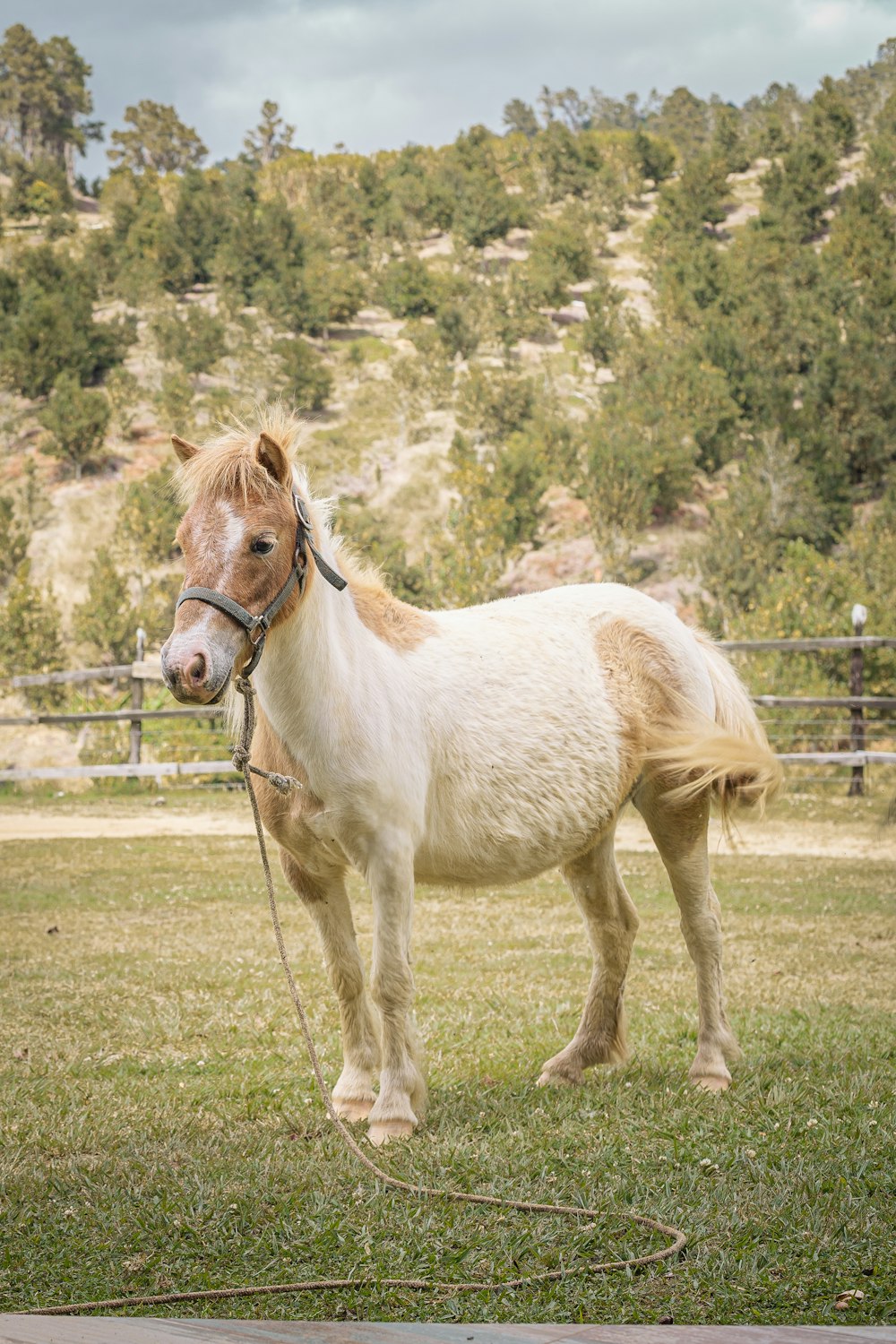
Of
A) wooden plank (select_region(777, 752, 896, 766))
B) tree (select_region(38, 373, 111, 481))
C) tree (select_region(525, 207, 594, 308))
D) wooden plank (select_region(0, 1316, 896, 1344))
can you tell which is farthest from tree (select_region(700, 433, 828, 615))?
tree (select_region(525, 207, 594, 308))

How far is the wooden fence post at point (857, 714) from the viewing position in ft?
46.5

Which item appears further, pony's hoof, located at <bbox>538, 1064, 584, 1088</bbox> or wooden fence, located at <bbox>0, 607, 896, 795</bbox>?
wooden fence, located at <bbox>0, 607, 896, 795</bbox>

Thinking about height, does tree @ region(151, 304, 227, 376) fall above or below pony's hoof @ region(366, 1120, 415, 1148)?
above

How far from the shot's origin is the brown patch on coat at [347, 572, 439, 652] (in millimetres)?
4035

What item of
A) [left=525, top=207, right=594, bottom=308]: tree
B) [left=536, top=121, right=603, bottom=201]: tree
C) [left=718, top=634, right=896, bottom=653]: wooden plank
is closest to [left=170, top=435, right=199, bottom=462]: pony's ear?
[left=718, top=634, right=896, bottom=653]: wooden plank

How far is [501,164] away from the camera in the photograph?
62375 millimetres

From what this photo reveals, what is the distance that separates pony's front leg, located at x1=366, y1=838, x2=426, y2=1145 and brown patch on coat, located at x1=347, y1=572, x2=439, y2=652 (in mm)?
726

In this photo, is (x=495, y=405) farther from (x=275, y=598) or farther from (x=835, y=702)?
(x=275, y=598)

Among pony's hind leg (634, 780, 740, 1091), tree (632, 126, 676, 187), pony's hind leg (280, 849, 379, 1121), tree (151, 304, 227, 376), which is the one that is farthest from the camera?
tree (632, 126, 676, 187)

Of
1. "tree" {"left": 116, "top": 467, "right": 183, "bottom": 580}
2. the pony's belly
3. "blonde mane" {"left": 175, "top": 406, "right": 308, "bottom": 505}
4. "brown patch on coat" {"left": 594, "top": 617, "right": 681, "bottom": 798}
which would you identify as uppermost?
"tree" {"left": 116, "top": 467, "right": 183, "bottom": 580}

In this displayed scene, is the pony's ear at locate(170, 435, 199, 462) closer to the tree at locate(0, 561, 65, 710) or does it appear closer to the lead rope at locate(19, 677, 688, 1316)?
the lead rope at locate(19, 677, 688, 1316)

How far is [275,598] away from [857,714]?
12663 millimetres

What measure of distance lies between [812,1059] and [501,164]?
210 ft

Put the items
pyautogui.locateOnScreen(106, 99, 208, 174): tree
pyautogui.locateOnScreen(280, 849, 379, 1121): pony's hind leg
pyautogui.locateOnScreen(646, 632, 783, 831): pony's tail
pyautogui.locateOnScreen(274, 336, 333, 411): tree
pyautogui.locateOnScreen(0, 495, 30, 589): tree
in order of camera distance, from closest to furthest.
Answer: pyautogui.locateOnScreen(280, 849, 379, 1121): pony's hind leg
pyautogui.locateOnScreen(646, 632, 783, 831): pony's tail
pyautogui.locateOnScreen(0, 495, 30, 589): tree
pyautogui.locateOnScreen(274, 336, 333, 411): tree
pyautogui.locateOnScreen(106, 99, 208, 174): tree
